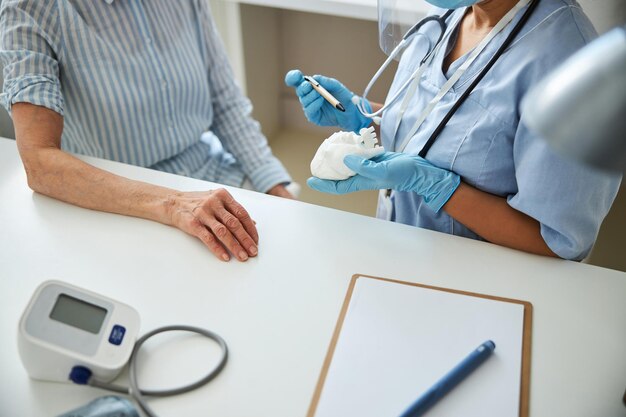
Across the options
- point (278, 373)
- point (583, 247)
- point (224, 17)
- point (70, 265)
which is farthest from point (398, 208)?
point (224, 17)

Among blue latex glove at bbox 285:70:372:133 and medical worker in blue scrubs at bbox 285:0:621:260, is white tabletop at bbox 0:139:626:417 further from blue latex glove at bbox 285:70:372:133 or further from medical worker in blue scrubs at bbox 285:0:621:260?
blue latex glove at bbox 285:70:372:133

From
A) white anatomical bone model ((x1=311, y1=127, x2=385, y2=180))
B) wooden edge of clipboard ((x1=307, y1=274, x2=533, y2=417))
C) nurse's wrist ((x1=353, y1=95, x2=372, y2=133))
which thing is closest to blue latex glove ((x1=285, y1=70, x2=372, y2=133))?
nurse's wrist ((x1=353, y1=95, x2=372, y2=133))

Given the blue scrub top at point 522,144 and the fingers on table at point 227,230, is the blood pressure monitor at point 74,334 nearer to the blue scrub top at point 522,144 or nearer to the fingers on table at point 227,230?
the fingers on table at point 227,230

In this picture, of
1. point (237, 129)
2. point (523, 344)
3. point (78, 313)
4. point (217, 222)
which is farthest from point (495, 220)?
point (237, 129)

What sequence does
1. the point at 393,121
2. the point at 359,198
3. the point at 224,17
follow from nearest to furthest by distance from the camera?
the point at 393,121
the point at 224,17
the point at 359,198

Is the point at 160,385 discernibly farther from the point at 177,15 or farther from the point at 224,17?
the point at 224,17

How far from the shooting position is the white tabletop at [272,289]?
2.48ft

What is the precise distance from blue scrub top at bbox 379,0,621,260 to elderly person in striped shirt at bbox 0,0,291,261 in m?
0.41

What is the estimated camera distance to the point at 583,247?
952mm

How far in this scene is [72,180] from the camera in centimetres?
107

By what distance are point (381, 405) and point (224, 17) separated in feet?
6.06

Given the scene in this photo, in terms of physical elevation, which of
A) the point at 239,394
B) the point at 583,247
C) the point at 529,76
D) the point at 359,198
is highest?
the point at 529,76

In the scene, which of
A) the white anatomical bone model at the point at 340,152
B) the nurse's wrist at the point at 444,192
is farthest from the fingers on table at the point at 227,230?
the nurse's wrist at the point at 444,192

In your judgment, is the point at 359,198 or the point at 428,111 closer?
the point at 428,111
